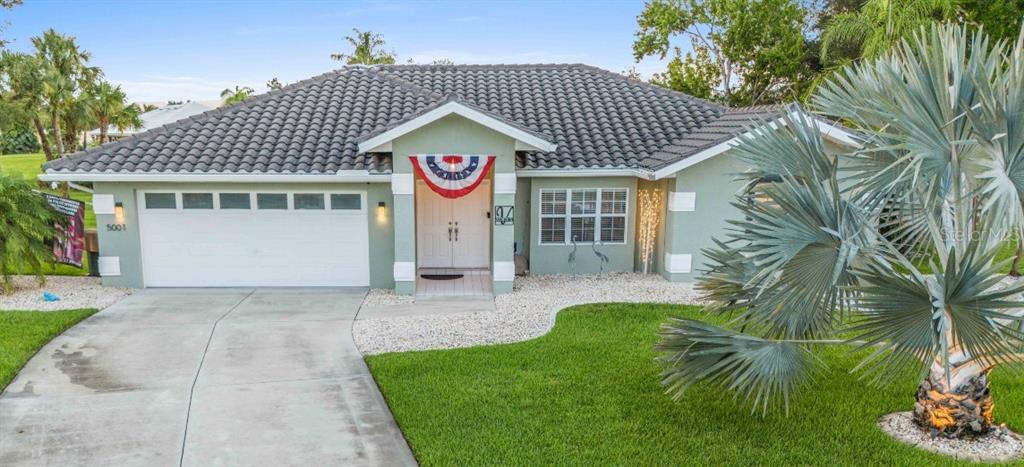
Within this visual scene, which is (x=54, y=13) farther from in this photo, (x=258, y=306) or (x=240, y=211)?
(x=258, y=306)

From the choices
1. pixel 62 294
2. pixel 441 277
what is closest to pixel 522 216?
pixel 441 277

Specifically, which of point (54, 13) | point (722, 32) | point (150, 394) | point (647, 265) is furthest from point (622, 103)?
point (54, 13)

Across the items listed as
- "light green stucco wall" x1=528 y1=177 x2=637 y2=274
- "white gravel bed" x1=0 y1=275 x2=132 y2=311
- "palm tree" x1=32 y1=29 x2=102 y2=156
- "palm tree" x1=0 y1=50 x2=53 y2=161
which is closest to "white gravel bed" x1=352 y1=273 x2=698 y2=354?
"light green stucco wall" x1=528 y1=177 x2=637 y2=274

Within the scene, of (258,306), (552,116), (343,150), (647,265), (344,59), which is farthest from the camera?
(344,59)

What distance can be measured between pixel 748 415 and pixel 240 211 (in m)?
10.2

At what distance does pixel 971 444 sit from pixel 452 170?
8.57 metres

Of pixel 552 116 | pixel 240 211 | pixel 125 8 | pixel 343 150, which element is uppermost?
pixel 125 8

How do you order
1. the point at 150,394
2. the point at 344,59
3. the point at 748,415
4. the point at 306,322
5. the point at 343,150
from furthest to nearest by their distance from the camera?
the point at 344,59, the point at 343,150, the point at 306,322, the point at 150,394, the point at 748,415

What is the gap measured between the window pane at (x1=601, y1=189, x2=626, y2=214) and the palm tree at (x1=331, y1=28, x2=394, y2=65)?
32337 millimetres

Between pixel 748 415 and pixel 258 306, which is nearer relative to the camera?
pixel 748 415

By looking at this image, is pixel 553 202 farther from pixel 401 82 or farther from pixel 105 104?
pixel 105 104

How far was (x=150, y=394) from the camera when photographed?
762 cm

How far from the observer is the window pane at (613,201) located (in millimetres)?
14023

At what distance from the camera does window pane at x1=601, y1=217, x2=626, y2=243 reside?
559 inches
